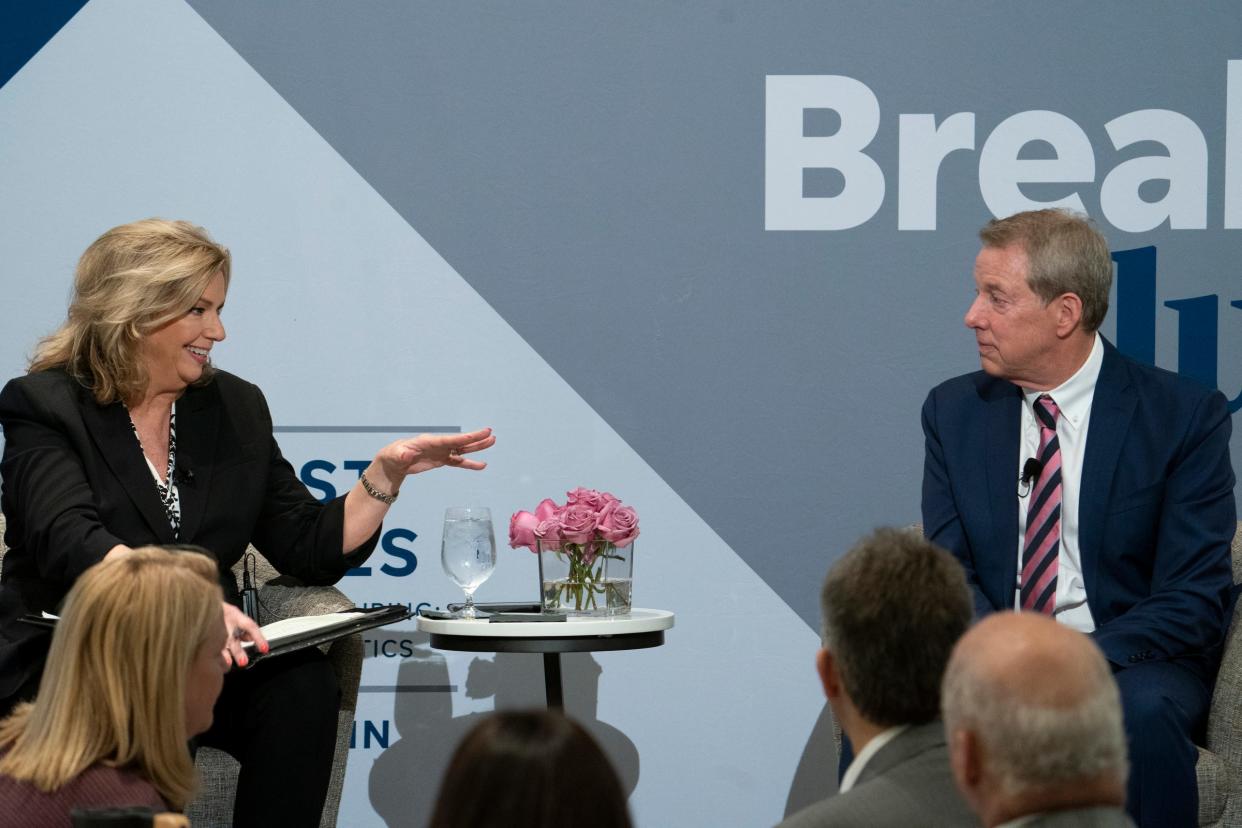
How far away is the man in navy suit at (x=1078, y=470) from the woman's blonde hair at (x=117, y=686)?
6.16 feet

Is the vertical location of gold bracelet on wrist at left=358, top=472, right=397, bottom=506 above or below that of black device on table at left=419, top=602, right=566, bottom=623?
above

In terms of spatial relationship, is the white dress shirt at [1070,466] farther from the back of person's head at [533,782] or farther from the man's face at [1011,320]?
the back of person's head at [533,782]

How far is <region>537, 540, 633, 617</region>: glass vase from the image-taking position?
3.45m

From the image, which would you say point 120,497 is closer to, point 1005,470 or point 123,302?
point 123,302

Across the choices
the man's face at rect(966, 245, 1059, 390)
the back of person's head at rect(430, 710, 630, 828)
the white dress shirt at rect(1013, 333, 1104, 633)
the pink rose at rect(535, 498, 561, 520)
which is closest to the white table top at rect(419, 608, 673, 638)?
the pink rose at rect(535, 498, 561, 520)

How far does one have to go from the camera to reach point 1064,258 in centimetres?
339

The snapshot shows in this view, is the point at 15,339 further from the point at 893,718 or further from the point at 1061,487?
the point at 893,718

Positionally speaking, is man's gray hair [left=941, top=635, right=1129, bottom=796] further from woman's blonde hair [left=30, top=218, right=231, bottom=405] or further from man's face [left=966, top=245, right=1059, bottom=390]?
woman's blonde hair [left=30, top=218, right=231, bottom=405]

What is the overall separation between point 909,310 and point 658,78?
949 mm

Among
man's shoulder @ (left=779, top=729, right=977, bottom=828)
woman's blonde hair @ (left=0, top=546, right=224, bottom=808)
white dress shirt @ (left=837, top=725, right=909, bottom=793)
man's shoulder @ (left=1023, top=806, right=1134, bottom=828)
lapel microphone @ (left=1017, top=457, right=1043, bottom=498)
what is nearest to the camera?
man's shoulder @ (left=1023, top=806, right=1134, bottom=828)

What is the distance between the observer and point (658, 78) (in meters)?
4.16

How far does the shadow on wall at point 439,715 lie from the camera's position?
4.24 meters

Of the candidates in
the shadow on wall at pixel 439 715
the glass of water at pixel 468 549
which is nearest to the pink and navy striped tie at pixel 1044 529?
the glass of water at pixel 468 549

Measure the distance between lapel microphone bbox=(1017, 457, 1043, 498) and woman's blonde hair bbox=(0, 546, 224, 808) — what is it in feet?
6.63
